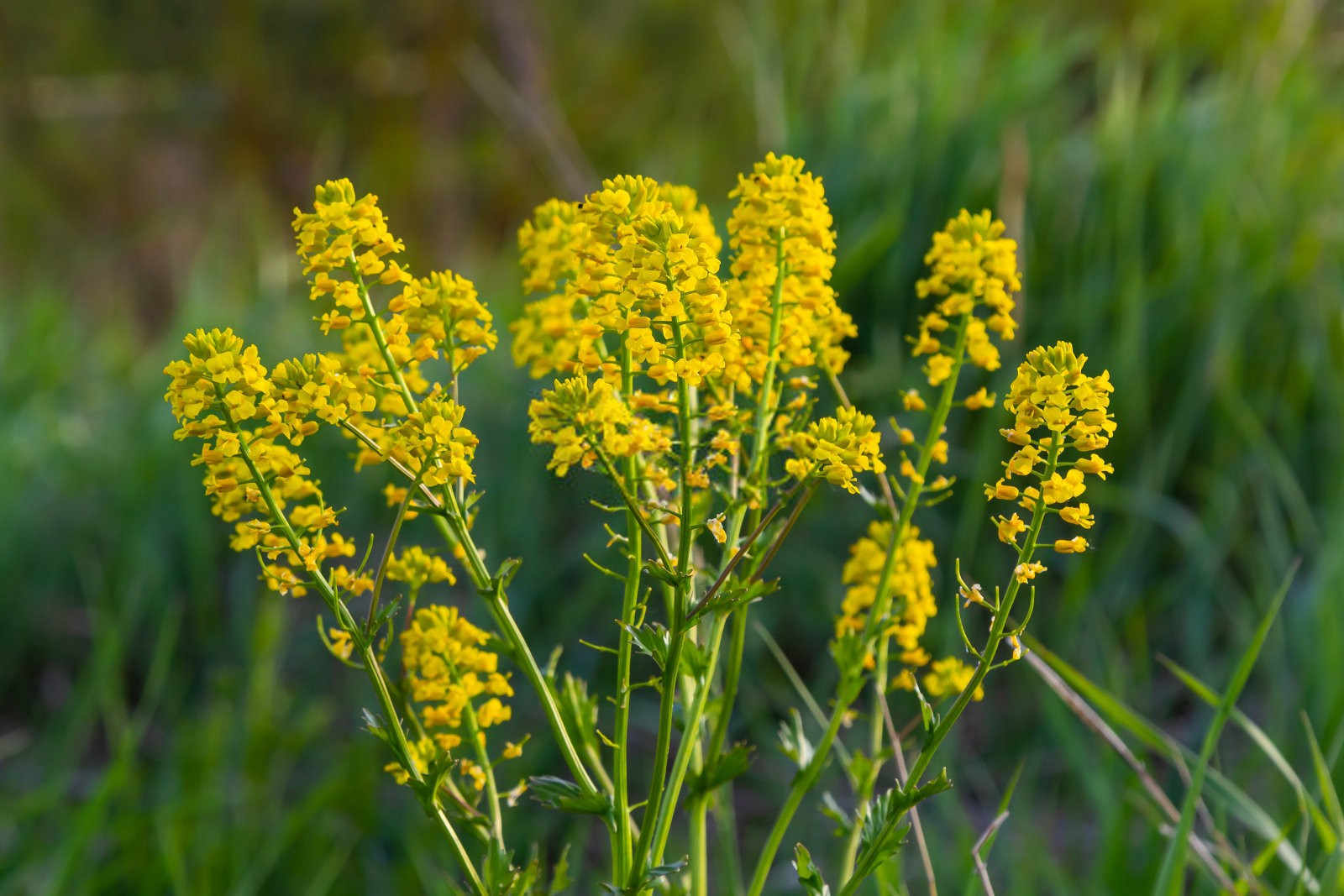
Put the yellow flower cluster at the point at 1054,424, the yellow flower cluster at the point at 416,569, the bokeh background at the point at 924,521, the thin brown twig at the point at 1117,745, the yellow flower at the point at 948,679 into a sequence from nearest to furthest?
the yellow flower cluster at the point at 1054,424
the yellow flower cluster at the point at 416,569
the thin brown twig at the point at 1117,745
the yellow flower at the point at 948,679
the bokeh background at the point at 924,521

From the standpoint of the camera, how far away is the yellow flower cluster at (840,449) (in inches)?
50.8

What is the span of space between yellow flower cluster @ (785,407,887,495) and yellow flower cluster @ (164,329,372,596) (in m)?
0.48

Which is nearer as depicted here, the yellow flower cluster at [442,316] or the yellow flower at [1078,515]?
the yellow flower at [1078,515]

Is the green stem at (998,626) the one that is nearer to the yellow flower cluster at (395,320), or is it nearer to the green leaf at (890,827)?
the green leaf at (890,827)

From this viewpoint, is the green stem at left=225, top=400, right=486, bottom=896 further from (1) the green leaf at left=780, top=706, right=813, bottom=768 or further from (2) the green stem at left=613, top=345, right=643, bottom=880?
(1) the green leaf at left=780, top=706, right=813, bottom=768

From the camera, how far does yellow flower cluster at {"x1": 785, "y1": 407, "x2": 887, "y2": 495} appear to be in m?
1.29

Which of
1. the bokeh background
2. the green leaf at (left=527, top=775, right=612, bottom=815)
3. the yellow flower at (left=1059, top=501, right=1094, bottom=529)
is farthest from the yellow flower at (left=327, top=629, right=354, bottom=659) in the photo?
the bokeh background

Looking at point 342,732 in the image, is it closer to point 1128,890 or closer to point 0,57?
point 1128,890

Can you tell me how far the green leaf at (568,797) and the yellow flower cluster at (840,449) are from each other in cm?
43

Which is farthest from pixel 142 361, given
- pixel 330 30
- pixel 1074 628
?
pixel 330 30

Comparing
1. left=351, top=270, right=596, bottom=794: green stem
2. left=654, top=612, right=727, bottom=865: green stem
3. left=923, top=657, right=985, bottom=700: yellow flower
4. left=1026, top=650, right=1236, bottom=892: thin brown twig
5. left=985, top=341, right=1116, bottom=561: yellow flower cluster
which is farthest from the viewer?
left=923, top=657, right=985, bottom=700: yellow flower

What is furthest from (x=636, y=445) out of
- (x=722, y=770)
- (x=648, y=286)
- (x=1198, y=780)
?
(x=1198, y=780)

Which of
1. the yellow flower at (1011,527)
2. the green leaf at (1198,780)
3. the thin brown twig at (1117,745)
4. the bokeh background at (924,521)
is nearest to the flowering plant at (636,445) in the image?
the yellow flower at (1011,527)

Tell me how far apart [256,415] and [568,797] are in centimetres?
54
